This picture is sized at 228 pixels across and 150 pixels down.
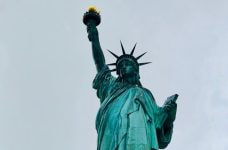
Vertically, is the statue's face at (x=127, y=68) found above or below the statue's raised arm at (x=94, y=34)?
below

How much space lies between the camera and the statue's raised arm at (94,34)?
57.5 ft

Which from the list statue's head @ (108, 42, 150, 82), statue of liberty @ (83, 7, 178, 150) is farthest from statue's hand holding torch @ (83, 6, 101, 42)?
statue's head @ (108, 42, 150, 82)

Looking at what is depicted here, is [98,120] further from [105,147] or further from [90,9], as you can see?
[90,9]

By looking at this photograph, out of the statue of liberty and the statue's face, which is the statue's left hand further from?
the statue's face

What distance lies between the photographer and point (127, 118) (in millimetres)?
15422

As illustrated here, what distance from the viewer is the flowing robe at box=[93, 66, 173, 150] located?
48.9 feet

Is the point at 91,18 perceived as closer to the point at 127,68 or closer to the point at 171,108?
the point at 127,68

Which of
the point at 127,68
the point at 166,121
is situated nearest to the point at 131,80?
the point at 127,68

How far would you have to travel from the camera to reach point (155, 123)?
16.0 m

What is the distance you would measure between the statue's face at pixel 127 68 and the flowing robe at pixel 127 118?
9.8 inches

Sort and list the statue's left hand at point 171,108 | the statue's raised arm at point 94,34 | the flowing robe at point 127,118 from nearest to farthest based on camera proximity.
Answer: the flowing robe at point 127,118 < the statue's left hand at point 171,108 < the statue's raised arm at point 94,34

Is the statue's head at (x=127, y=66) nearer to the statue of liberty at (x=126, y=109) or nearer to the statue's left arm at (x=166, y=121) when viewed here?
the statue of liberty at (x=126, y=109)

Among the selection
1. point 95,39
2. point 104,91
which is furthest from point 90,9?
point 104,91

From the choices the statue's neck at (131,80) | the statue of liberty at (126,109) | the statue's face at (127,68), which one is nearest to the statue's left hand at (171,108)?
the statue of liberty at (126,109)
